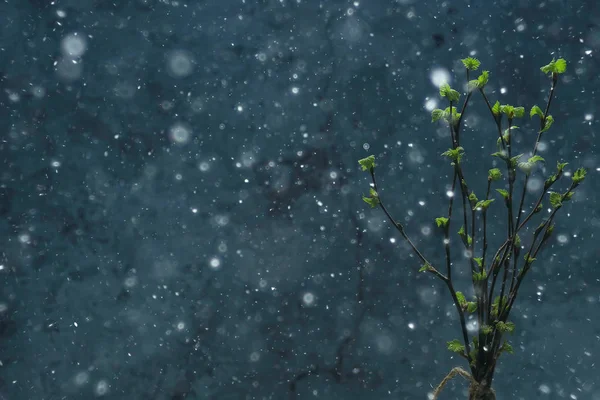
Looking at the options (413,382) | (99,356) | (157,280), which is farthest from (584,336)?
(99,356)

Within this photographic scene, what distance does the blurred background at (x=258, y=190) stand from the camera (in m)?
1.68

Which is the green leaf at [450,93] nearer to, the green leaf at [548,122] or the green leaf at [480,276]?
the green leaf at [548,122]

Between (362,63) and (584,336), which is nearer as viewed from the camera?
(584,336)

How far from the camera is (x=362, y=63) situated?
1.74 meters

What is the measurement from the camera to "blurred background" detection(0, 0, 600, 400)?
1684 millimetres

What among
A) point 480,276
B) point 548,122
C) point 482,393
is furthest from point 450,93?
point 482,393

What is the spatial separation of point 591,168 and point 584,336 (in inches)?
18.9

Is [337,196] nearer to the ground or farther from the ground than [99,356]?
farther from the ground

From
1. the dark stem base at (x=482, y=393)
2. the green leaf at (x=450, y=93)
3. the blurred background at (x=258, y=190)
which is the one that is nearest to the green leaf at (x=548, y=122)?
the green leaf at (x=450, y=93)

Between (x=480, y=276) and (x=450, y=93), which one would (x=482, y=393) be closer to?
(x=480, y=276)

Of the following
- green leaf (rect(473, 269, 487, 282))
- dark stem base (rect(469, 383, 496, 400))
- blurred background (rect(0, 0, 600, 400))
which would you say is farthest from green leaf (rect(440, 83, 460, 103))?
blurred background (rect(0, 0, 600, 400))

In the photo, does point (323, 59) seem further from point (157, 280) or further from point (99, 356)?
point (99, 356)

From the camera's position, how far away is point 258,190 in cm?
174

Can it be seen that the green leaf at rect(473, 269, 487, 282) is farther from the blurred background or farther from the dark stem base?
the blurred background
